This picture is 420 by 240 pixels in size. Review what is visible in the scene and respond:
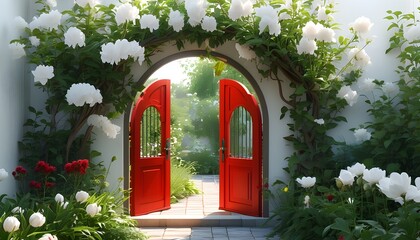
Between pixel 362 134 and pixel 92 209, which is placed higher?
pixel 362 134

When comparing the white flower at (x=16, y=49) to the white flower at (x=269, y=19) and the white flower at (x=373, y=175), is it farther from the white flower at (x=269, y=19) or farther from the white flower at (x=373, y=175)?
the white flower at (x=373, y=175)

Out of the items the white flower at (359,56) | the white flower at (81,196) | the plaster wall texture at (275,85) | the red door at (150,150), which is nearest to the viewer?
the white flower at (81,196)

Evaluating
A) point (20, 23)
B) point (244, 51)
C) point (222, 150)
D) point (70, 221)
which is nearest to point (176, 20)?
point (244, 51)

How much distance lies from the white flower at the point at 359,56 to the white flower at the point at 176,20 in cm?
206

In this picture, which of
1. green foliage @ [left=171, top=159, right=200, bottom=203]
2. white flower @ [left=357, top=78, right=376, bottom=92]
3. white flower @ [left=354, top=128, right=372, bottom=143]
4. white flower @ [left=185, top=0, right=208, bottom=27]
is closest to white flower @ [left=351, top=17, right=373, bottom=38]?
white flower @ [left=357, top=78, right=376, bottom=92]

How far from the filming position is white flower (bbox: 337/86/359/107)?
7.50m

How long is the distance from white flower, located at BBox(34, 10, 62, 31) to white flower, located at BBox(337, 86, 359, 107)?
132 inches

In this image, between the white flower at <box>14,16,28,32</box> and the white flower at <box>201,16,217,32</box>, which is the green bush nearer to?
the white flower at <box>201,16,217,32</box>

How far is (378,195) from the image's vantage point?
5.86 metres

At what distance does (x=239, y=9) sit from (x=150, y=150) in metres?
2.67

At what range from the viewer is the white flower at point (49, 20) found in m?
7.05

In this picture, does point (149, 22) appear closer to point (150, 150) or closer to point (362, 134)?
point (150, 150)

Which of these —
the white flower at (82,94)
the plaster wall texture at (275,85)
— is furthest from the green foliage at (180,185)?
the white flower at (82,94)

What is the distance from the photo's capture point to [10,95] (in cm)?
693
